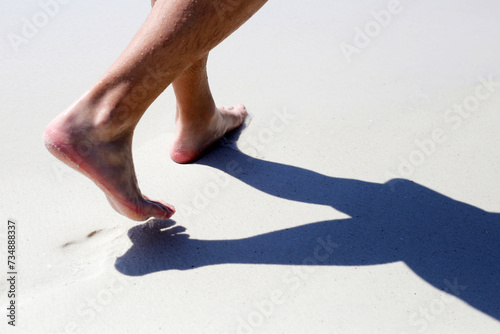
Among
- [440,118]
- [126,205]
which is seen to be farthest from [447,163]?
[126,205]

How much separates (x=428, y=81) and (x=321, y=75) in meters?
0.45

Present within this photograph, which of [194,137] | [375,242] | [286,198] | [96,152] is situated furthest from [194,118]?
[375,242]

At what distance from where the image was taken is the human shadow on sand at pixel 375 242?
4.26 ft

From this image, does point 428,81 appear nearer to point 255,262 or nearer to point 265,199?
point 265,199

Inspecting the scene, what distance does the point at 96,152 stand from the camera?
121cm

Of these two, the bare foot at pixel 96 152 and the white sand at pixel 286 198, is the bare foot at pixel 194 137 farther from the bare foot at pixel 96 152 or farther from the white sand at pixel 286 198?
the bare foot at pixel 96 152

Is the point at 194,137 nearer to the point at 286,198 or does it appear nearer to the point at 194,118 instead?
the point at 194,118

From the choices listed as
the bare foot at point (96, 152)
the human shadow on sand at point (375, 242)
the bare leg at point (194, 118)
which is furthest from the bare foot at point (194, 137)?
the bare foot at point (96, 152)

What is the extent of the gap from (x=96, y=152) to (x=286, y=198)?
1.99 feet

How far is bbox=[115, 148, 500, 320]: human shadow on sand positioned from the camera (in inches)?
51.2

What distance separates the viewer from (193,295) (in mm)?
1244

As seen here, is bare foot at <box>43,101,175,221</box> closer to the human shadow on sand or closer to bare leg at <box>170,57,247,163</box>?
the human shadow on sand

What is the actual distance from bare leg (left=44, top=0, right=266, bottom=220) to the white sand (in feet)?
0.91

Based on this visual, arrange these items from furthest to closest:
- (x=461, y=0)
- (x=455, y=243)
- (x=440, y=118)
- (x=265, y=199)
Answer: (x=461, y=0) → (x=440, y=118) → (x=265, y=199) → (x=455, y=243)
